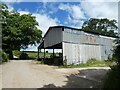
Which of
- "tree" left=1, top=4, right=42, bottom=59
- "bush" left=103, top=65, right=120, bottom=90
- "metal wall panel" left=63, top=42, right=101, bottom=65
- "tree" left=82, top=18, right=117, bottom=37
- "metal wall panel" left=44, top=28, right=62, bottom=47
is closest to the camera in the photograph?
"bush" left=103, top=65, right=120, bottom=90

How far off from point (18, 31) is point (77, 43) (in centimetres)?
1680

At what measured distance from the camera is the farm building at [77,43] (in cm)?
3033

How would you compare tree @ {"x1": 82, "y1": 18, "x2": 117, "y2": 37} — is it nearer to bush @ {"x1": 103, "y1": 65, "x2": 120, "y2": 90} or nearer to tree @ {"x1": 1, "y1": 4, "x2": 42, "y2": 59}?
tree @ {"x1": 1, "y1": 4, "x2": 42, "y2": 59}

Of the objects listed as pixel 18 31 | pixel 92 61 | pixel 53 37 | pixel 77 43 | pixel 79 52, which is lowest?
pixel 92 61

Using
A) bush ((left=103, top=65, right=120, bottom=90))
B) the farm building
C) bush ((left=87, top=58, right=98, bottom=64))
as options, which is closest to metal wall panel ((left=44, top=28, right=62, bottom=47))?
the farm building

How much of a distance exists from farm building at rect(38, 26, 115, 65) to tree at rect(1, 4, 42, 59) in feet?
33.6

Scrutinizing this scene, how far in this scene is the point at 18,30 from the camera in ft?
150

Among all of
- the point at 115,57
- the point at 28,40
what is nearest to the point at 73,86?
the point at 115,57

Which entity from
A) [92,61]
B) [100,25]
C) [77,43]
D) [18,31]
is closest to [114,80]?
[77,43]

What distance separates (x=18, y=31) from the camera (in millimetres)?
45906

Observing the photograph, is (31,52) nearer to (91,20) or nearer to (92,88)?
(91,20)

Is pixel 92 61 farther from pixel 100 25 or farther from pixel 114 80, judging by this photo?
pixel 100 25

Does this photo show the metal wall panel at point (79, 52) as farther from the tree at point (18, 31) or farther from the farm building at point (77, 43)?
the tree at point (18, 31)

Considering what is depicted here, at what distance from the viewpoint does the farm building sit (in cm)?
3033
